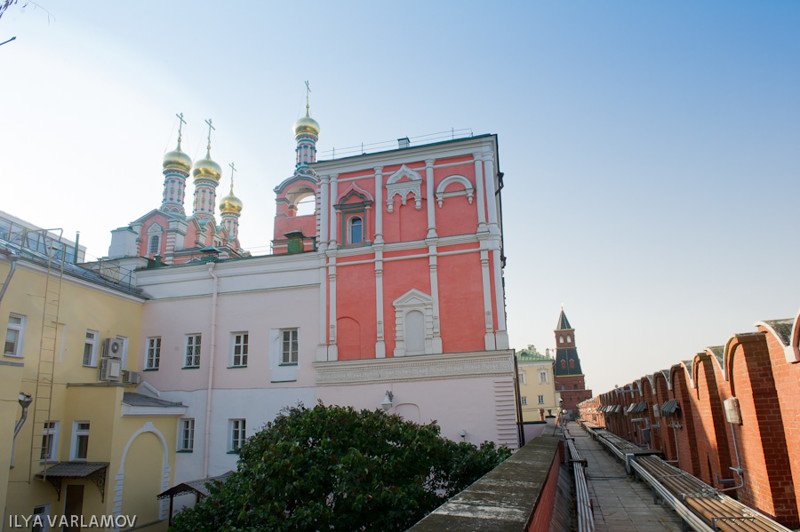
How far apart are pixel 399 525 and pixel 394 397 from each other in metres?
9.30

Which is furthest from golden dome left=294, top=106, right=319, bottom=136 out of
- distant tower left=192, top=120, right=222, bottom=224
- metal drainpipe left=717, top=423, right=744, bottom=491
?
metal drainpipe left=717, top=423, right=744, bottom=491

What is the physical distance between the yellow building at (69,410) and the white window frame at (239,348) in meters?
2.48

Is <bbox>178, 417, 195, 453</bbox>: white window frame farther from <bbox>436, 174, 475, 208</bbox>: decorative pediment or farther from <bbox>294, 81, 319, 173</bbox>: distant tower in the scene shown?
<bbox>294, 81, 319, 173</bbox>: distant tower

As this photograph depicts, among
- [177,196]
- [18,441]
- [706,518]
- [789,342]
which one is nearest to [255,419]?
[18,441]

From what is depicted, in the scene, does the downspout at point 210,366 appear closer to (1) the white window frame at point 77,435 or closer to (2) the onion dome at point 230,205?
(1) the white window frame at point 77,435

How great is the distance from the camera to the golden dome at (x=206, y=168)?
3997cm

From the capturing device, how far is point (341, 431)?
391 inches

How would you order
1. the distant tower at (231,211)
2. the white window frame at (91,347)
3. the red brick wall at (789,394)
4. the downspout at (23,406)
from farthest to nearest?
1. the distant tower at (231,211)
2. the white window frame at (91,347)
3. the downspout at (23,406)
4. the red brick wall at (789,394)

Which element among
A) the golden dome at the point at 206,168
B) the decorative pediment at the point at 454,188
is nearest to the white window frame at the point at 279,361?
the decorative pediment at the point at 454,188

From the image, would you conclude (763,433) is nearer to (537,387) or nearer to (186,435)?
(186,435)

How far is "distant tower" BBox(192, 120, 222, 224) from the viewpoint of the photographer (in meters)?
39.5

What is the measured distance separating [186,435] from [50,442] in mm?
4365

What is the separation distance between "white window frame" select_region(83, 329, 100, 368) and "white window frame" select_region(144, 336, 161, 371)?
2.32 m

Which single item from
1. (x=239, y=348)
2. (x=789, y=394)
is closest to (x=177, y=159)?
(x=239, y=348)
